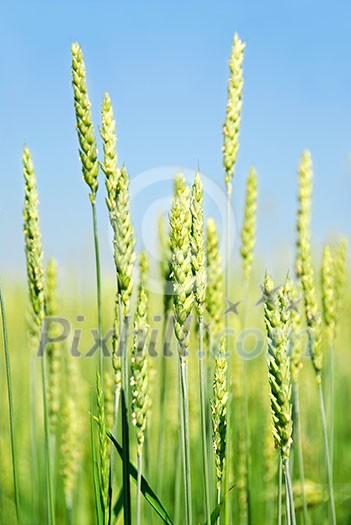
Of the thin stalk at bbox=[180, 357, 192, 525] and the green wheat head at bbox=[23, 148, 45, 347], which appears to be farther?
the green wheat head at bbox=[23, 148, 45, 347]

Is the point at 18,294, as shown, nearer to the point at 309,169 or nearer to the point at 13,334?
the point at 13,334

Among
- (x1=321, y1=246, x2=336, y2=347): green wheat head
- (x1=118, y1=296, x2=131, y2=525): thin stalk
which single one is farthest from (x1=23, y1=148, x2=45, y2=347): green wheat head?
(x1=321, y1=246, x2=336, y2=347): green wheat head

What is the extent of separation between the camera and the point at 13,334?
4.84 meters

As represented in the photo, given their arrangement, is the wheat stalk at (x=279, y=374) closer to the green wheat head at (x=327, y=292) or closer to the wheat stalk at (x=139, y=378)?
the wheat stalk at (x=139, y=378)

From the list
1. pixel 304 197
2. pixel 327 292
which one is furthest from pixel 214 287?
pixel 304 197

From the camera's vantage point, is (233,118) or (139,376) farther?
(233,118)

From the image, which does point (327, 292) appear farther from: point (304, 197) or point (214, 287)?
point (304, 197)

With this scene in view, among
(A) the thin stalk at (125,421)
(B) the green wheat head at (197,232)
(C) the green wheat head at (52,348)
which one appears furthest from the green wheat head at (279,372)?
(C) the green wheat head at (52,348)

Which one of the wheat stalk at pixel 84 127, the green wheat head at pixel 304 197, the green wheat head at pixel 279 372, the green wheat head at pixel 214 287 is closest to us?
the green wheat head at pixel 279 372

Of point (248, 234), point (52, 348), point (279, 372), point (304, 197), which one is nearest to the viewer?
point (279, 372)

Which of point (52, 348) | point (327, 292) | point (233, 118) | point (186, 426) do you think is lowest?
point (186, 426)

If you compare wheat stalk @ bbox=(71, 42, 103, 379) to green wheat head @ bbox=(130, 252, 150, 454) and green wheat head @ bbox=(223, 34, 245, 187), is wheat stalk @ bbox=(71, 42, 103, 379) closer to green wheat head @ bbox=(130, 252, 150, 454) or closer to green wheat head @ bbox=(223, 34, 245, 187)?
green wheat head @ bbox=(130, 252, 150, 454)

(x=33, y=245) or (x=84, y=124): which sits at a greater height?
(x=84, y=124)

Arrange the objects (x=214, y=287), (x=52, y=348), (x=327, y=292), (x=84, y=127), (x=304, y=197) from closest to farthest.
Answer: (x=84, y=127) < (x=214, y=287) < (x=327, y=292) < (x=52, y=348) < (x=304, y=197)
